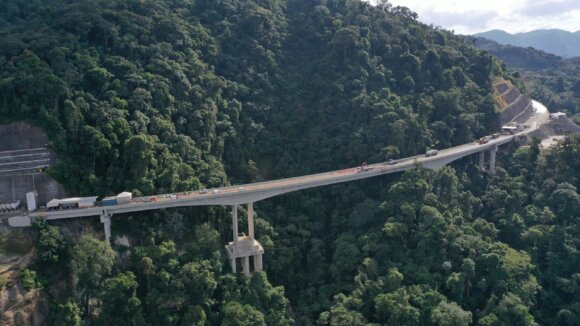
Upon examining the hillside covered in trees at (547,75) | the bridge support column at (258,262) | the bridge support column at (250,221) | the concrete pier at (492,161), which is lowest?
the bridge support column at (258,262)

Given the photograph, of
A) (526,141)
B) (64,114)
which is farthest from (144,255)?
(526,141)

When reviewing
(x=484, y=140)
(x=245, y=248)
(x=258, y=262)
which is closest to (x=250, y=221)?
(x=245, y=248)

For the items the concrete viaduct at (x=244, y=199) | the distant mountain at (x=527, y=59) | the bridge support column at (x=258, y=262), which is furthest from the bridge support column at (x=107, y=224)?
the distant mountain at (x=527, y=59)

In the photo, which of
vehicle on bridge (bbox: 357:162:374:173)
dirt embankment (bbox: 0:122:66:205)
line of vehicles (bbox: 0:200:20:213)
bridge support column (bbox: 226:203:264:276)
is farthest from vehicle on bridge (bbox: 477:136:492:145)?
line of vehicles (bbox: 0:200:20:213)

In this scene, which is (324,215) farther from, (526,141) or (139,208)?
(526,141)

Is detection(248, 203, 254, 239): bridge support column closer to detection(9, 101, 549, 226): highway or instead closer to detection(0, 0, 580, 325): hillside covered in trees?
detection(9, 101, 549, 226): highway

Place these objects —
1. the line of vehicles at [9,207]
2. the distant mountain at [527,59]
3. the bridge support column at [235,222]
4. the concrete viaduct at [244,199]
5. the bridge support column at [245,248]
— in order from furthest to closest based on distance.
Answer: the distant mountain at [527,59] → the bridge support column at [235,222] → the bridge support column at [245,248] → the concrete viaduct at [244,199] → the line of vehicles at [9,207]

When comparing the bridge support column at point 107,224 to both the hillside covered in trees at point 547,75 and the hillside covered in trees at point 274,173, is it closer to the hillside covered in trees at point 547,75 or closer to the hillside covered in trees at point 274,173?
the hillside covered in trees at point 274,173
